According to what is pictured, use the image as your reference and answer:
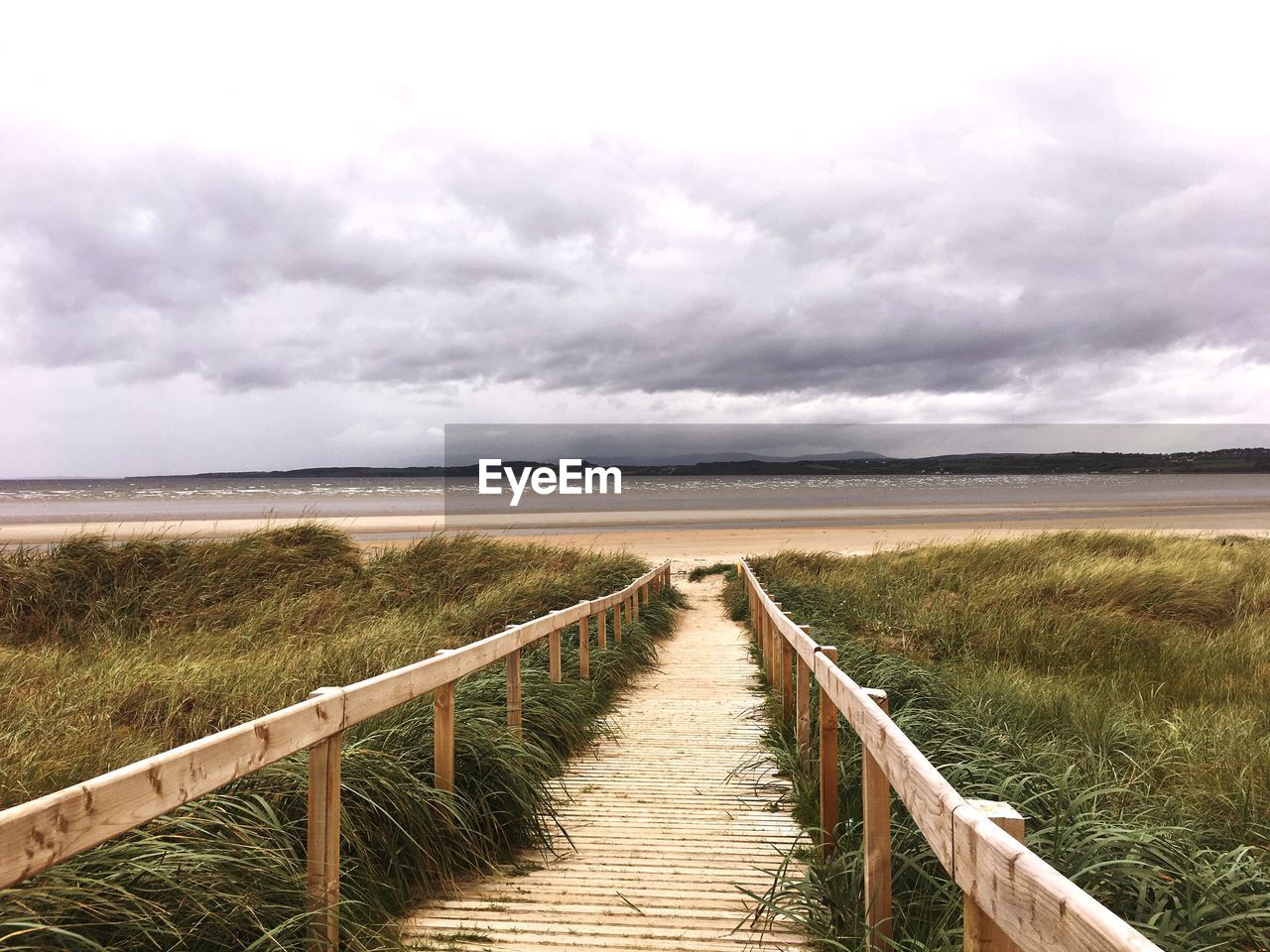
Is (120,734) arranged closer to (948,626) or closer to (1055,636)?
(948,626)

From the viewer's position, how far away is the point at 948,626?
34.1ft

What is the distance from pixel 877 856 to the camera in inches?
124

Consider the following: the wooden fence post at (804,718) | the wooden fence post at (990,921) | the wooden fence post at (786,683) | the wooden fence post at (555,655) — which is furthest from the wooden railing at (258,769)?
the wooden fence post at (786,683)

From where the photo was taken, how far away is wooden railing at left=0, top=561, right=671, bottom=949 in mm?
2039

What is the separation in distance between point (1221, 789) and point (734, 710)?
432 centimetres

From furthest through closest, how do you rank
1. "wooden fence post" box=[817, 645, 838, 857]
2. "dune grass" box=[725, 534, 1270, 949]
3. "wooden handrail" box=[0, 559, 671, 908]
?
"wooden fence post" box=[817, 645, 838, 857] → "dune grass" box=[725, 534, 1270, 949] → "wooden handrail" box=[0, 559, 671, 908]

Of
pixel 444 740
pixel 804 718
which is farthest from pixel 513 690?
pixel 804 718

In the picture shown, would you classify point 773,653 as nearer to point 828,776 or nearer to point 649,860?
point 649,860

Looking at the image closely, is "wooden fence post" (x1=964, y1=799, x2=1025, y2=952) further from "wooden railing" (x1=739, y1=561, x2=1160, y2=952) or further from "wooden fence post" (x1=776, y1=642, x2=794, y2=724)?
"wooden fence post" (x1=776, y1=642, x2=794, y2=724)

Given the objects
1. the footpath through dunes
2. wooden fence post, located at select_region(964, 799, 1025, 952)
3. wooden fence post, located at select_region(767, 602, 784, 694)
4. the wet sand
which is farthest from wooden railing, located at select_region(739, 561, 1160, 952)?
the wet sand

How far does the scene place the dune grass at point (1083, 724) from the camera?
3.21 metres

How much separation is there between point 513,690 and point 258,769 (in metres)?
2.96

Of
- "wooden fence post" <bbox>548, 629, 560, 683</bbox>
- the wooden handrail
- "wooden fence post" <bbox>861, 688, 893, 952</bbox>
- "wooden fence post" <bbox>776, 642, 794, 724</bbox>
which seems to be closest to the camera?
the wooden handrail

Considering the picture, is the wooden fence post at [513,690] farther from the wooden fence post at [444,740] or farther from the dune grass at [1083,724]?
the dune grass at [1083,724]
